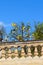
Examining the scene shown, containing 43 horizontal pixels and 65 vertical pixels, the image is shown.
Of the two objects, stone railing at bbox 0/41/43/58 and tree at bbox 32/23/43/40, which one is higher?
tree at bbox 32/23/43/40

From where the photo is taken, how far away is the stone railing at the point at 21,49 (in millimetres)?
11028

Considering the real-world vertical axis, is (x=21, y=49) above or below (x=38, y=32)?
below

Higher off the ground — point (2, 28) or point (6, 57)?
point (2, 28)

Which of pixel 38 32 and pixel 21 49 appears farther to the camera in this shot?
pixel 38 32

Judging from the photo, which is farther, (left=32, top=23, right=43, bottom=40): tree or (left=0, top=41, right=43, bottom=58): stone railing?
(left=32, top=23, right=43, bottom=40): tree

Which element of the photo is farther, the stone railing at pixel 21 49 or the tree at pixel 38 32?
the tree at pixel 38 32

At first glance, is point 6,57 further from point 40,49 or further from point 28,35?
point 28,35

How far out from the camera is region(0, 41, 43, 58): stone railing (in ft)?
36.2

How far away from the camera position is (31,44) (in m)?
11.3

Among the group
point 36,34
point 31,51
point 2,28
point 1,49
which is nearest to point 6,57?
point 1,49

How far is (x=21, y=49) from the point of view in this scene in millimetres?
11383

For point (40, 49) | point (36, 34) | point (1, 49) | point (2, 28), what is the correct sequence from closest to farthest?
point (40, 49) < point (1, 49) < point (36, 34) < point (2, 28)

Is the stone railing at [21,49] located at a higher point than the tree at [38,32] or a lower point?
lower

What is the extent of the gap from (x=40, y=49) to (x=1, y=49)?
188 cm
